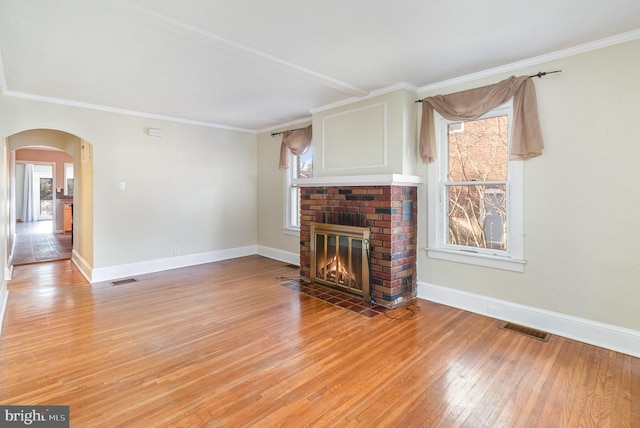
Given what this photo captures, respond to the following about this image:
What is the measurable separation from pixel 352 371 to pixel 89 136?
469 centimetres

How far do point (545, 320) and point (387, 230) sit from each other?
5.52 ft

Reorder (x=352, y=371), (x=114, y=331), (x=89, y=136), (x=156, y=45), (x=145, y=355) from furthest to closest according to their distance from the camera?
(x=89, y=136) → (x=114, y=331) → (x=156, y=45) → (x=145, y=355) → (x=352, y=371)

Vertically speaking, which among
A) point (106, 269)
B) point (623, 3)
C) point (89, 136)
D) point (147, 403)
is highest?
point (623, 3)

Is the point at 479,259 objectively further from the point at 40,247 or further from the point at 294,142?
the point at 40,247

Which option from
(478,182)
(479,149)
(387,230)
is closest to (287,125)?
(387,230)

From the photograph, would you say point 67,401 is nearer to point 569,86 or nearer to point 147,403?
point 147,403

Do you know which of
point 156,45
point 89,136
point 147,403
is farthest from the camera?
point 89,136

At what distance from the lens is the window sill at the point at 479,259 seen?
10.5 feet

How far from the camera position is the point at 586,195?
110 inches

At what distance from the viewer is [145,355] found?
2.56 m

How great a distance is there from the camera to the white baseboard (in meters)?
2.63

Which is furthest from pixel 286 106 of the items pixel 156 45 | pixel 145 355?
pixel 145 355

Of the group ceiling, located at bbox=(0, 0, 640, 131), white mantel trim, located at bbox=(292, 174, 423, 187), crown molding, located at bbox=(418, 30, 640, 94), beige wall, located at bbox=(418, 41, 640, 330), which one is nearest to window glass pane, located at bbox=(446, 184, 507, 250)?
beige wall, located at bbox=(418, 41, 640, 330)

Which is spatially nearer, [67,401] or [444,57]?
[67,401]
